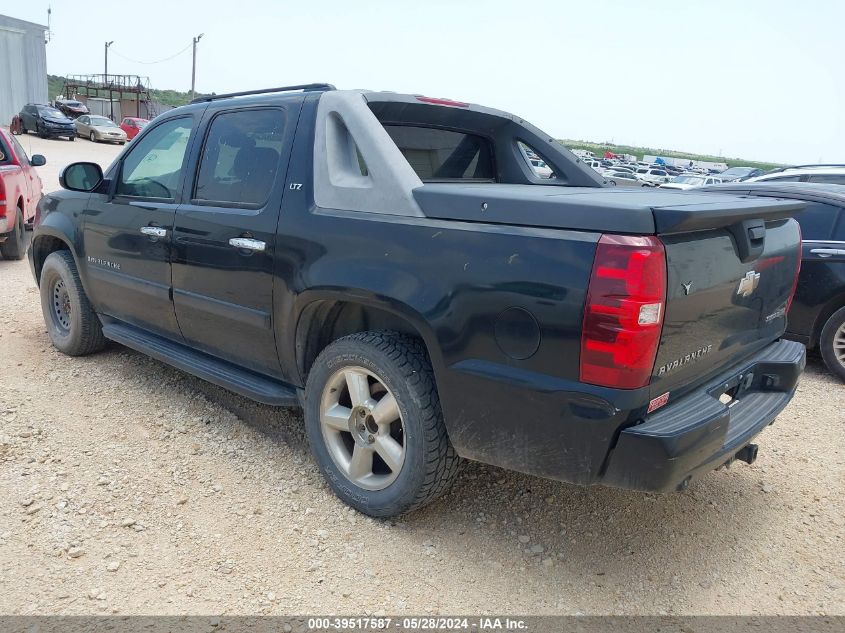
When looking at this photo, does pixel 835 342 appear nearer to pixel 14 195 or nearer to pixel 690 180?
pixel 14 195

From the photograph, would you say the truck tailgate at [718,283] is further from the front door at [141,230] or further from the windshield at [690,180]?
the windshield at [690,180]

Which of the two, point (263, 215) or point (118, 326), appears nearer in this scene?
point (263, 215)

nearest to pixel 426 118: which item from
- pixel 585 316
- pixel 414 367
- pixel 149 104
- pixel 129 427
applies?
pixel 414 367

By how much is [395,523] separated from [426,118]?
222 cm

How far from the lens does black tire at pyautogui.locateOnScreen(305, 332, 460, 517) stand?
2768 millimetres

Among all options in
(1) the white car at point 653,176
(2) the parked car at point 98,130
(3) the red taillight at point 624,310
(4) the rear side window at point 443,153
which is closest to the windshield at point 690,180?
(1) the white car at point 653,176

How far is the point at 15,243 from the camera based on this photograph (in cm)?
848

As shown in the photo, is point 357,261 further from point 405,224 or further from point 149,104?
point 149,104

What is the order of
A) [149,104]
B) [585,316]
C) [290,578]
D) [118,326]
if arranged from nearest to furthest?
[585,316] → [290,578] → [118,326] → [149,104]

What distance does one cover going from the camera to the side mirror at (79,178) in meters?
4.36

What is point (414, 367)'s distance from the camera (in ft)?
9.20

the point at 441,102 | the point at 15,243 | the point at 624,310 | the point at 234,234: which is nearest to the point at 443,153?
the point at 441,102

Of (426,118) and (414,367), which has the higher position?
(426,118)

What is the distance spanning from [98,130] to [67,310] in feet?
111
